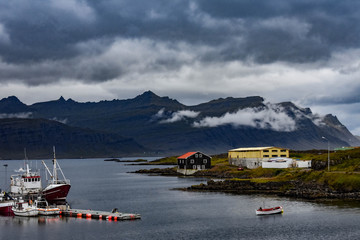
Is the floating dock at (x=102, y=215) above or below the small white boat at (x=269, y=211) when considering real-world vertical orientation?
below

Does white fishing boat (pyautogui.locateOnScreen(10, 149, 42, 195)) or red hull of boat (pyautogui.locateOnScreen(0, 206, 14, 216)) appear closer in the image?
red hull of boat (pyautogui.locateOnScreen(0, 206, 14, 216))

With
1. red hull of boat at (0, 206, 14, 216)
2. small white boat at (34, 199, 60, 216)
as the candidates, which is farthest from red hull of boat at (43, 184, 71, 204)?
red hull of boat at (0, 206, 14, 216)

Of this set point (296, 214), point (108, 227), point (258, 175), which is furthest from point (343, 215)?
point (258, 175)

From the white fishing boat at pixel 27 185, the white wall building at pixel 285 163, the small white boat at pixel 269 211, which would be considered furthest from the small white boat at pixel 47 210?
the white wall building at pixel 285 163

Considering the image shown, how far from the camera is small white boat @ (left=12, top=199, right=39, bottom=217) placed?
343ft

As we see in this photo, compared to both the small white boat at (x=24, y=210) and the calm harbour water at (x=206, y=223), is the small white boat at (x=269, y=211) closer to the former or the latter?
the calm harbour water at (x=206, y=223)

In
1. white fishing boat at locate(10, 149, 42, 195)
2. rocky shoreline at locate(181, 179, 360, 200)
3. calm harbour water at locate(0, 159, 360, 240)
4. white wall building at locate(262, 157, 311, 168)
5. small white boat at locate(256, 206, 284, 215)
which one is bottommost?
calm harbour water at locate(0, 159, 360, 240)

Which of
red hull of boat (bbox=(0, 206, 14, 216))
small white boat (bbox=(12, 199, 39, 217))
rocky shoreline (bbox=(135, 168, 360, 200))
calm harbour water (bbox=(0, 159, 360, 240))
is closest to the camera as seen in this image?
calm harbour water (bbox=(0, 159, 360, 240))

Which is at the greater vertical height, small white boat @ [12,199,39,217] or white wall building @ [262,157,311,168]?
white wall building @ [262,157,311,168]

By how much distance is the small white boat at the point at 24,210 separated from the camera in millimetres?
104500

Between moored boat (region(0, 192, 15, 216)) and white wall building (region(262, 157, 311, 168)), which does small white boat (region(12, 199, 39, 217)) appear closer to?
moored boat (region(0, 192, 15, 216))

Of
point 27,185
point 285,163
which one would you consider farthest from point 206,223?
point 285,163

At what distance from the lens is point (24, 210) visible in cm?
10481

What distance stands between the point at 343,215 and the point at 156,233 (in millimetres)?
35862
